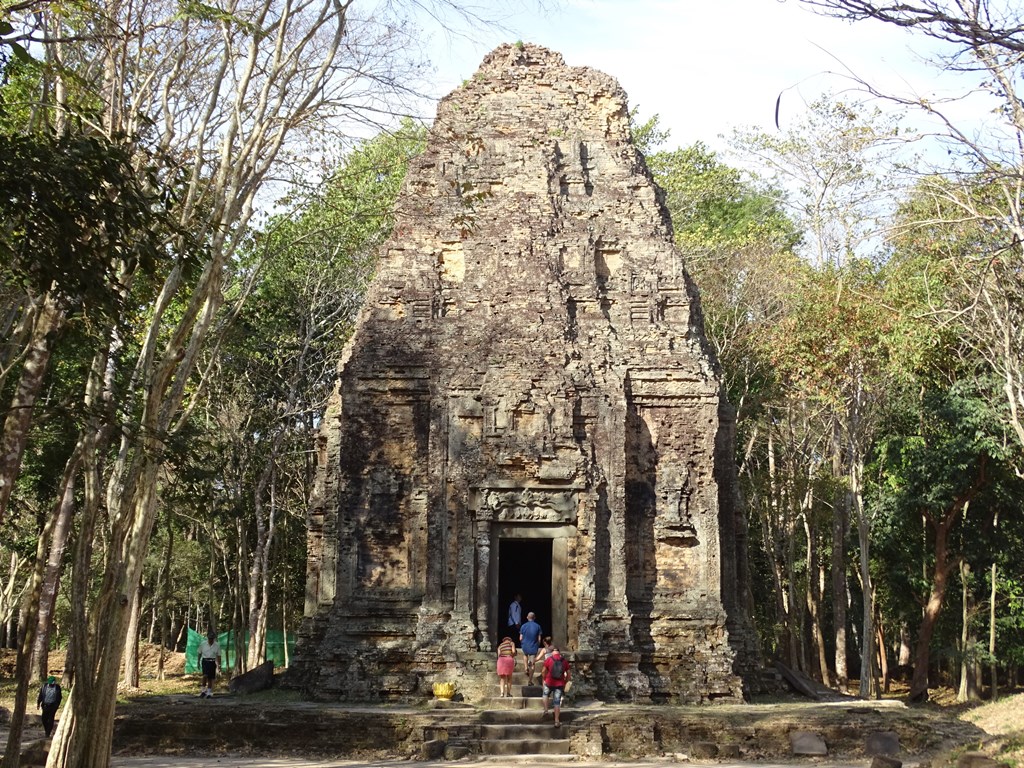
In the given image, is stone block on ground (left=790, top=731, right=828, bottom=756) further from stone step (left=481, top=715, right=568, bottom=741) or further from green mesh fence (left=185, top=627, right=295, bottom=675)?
green mesh fence (left=185, top=627, right=295, bottom=675)

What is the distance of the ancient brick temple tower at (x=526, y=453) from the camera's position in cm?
1750

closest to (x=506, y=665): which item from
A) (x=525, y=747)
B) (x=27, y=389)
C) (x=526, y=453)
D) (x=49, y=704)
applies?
(x=525, y=747)

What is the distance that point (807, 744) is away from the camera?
14.6 m

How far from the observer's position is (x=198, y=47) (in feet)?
39.6

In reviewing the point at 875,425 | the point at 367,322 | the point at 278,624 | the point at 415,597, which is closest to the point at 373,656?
the point at 415,597

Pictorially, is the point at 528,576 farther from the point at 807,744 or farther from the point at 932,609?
the point at 932,609

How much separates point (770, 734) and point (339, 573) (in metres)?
6.93

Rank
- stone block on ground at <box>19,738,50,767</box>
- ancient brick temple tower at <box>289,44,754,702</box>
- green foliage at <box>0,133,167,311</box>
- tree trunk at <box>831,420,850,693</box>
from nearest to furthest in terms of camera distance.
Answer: green foliage at <box>0,133,167,311</box>, stone block on ground at <box>19,738,50,767</box>, ancient brick temple tower at <box>289,44,754,702</box>, tree trunk at <box>831,420,850,693</box>

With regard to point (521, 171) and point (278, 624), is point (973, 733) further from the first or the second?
point (278, 624)

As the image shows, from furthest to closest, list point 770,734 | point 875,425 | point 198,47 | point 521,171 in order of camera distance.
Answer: point 875,425, point 521,171, point 770,734, point 198,47

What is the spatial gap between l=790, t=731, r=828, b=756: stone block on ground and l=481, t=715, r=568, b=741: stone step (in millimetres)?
2880

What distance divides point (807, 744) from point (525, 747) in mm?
3549

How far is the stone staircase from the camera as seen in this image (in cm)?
1458

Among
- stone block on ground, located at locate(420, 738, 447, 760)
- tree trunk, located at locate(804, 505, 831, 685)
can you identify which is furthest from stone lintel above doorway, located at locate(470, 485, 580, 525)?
tree trunk, located at locate(804, 505, 831, 685)
